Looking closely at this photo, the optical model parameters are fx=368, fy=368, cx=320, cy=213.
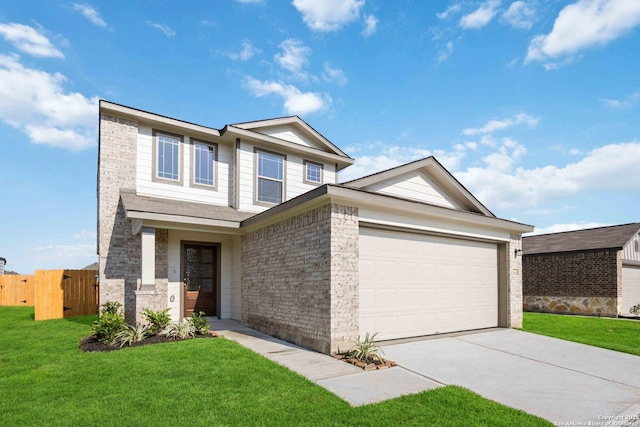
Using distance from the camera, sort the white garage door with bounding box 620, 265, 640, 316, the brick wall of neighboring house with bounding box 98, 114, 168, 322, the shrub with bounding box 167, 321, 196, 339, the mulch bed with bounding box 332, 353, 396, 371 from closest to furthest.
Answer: the mulch bed with bounding box 332, 353, 396, 371 < the shrub with bounding box 167, 321, 196, 339 < the brick wall of neighboring house with bounding box 98, 114, 168, 322 < the white garage door with bounding box 620, 265, 640, 316

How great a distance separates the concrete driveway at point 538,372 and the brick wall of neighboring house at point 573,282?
37.9ft

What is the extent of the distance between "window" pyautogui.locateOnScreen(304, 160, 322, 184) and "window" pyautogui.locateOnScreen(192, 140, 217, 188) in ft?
11.2

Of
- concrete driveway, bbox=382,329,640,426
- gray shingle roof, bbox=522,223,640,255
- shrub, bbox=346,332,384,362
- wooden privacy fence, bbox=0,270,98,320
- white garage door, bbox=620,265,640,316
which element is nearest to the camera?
concrete driveway, bbox=382,329,640,426

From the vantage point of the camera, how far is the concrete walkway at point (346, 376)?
514 centimetres

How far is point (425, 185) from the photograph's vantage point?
34.4 feet

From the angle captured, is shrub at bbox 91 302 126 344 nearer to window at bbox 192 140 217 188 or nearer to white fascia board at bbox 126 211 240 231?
white fascia board at bbox 126 211 240 231

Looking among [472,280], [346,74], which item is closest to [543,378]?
[472,280]

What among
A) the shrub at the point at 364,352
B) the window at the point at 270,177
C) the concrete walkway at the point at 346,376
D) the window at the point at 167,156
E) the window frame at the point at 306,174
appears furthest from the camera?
the window frame at the point at 306,174

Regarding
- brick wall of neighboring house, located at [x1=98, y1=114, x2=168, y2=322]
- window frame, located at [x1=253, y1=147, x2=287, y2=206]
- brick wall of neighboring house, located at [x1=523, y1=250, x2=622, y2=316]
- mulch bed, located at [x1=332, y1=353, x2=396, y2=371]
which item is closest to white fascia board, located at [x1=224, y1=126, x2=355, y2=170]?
window frame, located at [x1=253, y1=147, x2=287, y2=206]

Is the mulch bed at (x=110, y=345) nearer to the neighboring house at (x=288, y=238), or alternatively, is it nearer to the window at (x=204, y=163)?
the neighboring house at (x=288, y=238)

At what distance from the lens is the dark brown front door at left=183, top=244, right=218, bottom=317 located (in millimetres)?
11625

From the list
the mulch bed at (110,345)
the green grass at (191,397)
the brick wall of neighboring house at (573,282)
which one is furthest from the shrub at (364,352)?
the brick wall of neighboring house at (573,282)

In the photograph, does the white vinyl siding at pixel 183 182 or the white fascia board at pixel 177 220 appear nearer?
the white fascia board at pixel 177 220

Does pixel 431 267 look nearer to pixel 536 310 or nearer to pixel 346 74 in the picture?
pixel 346 74
